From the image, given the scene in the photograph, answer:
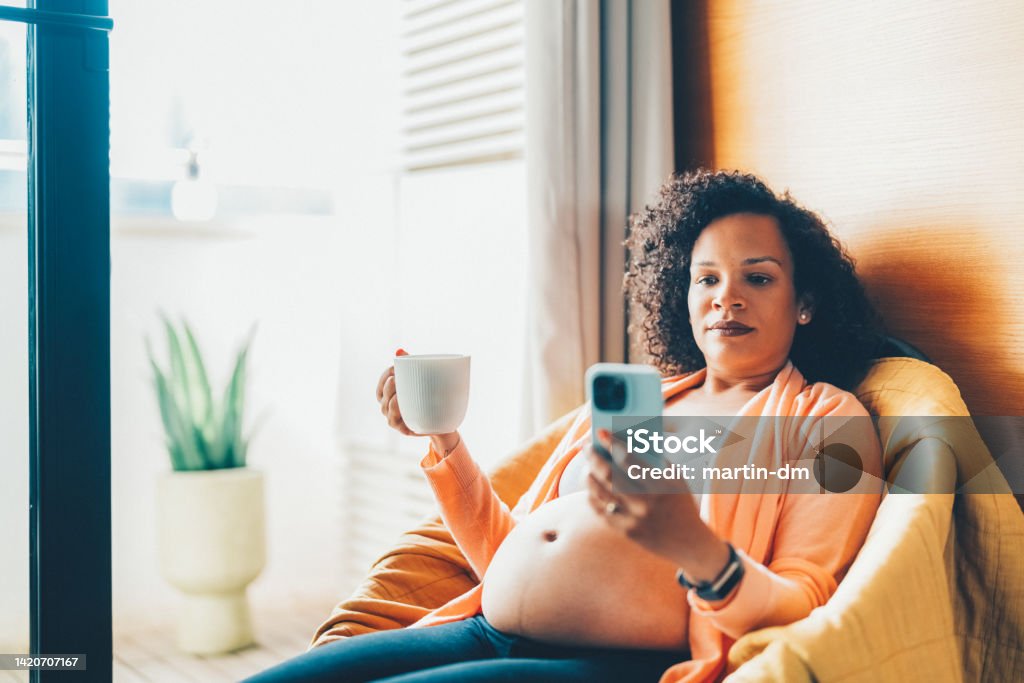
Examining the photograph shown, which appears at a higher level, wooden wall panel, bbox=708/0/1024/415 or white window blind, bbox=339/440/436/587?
wooden wall panel, bbox=708/0/1024/415

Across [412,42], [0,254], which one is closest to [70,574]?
[0,254]

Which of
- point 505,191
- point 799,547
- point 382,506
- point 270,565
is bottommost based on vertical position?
point 270,565

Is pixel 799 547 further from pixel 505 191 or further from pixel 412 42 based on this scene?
pixel 412 42

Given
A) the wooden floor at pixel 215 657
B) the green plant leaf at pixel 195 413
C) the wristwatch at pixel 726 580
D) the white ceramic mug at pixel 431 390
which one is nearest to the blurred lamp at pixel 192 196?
the green plant leaf at pixel 195 413

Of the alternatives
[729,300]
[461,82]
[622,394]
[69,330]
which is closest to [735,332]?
[729,300]

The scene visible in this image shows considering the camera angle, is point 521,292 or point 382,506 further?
point 382,506

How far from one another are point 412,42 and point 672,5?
72 cm

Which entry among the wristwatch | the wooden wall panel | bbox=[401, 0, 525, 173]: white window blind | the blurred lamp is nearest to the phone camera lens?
the wristwatch

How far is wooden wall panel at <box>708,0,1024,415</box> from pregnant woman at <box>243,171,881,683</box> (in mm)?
152

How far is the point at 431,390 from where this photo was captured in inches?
48.5

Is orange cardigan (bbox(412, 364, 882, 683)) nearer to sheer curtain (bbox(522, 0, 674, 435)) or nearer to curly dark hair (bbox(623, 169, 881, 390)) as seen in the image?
curly dark hair (bbox(623, 169, 881, 390))

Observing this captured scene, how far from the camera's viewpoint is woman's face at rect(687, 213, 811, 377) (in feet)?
4.60

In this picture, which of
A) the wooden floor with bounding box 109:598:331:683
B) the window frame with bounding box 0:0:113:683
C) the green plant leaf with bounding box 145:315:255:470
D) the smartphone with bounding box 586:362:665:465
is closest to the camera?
the smartphone with bounding box 586:362:665:465

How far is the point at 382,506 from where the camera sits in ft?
8.73
